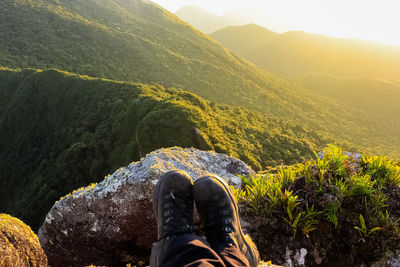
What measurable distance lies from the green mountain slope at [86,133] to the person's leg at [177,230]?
17.8ft

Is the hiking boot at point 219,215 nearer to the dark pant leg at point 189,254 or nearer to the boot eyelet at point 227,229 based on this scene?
the boot eyelet at point 227,229

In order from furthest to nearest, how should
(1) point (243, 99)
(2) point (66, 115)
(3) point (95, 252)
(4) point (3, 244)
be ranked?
(1) point (243, 99), (2) point (66, 115), (3) point (95, 252), (4) point (3, 244)

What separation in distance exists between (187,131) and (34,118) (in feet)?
44.1

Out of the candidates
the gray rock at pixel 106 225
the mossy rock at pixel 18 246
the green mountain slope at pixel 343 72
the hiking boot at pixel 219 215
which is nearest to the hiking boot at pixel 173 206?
the hiking boot at pixel 219 215

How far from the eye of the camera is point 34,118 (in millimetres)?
15938

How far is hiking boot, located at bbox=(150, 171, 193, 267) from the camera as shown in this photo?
89.3 inches

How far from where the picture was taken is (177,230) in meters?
2.26

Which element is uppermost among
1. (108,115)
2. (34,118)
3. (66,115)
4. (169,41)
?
(169,41)

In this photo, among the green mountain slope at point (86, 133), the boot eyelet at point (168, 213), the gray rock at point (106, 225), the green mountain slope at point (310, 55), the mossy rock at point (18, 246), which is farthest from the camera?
the green mountain slope at point (310, 55)

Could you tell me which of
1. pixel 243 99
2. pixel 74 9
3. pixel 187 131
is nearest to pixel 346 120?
pixel 243 99

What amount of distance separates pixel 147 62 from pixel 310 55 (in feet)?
208

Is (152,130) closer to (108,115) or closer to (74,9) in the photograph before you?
(108,115)

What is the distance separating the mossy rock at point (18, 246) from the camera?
2243 millimetres

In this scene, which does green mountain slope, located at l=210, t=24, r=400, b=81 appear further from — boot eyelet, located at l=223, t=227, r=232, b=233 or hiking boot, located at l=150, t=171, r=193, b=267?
boot eyelet, located at l=223, t=227, r=232, b=233
